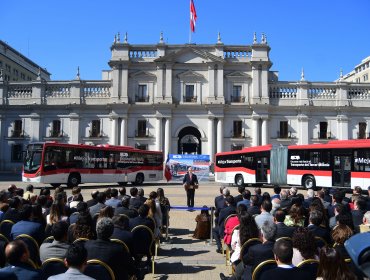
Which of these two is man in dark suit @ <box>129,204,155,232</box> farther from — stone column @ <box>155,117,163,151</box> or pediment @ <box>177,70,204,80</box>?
pediment @ <box>177,70,204,80</box>

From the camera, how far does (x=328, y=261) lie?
3.98 m

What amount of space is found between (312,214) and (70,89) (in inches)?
1676

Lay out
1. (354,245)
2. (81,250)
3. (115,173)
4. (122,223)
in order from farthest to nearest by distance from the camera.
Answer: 1. (115,173)
2. (122,223)
3. (81,250)
4. (354,245)

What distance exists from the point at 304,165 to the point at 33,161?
20.0 metres

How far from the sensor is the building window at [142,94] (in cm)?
4481

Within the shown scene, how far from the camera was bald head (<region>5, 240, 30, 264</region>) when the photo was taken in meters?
4.43

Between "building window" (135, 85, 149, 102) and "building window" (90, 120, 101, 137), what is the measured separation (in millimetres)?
5629

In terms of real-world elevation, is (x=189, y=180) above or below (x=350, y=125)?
below

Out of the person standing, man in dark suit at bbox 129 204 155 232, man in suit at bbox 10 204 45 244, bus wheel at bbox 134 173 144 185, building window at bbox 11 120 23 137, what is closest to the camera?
man in suit at bbox 10 204 45 244

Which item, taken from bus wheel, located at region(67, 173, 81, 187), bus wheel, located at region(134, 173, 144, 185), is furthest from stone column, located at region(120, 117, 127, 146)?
bus wheel, located at region(67, 173, 81, 187)

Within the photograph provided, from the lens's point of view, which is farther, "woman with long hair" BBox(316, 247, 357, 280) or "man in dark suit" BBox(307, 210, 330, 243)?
"man in dark suit" BBox(307, 210, 330, 243)

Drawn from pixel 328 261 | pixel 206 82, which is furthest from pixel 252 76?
pixel 328 261

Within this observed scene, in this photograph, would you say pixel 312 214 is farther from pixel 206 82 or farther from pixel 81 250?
pixel 206 82

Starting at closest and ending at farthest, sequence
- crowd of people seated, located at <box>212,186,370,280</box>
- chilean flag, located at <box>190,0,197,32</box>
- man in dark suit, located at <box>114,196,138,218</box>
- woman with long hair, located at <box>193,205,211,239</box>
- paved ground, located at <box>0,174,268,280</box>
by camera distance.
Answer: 1. crowd of people seated, located at <box>212,186,370,280</box>
2. paved ground, located at <box>0,174,268,280</box>
3. man in dark suit, located at <box>114,196,138,218</box>
4. woman with long hair, located at <box>193,205,211,239</box>
5. chilean flag, located at <box>190,0,197,32</box>
